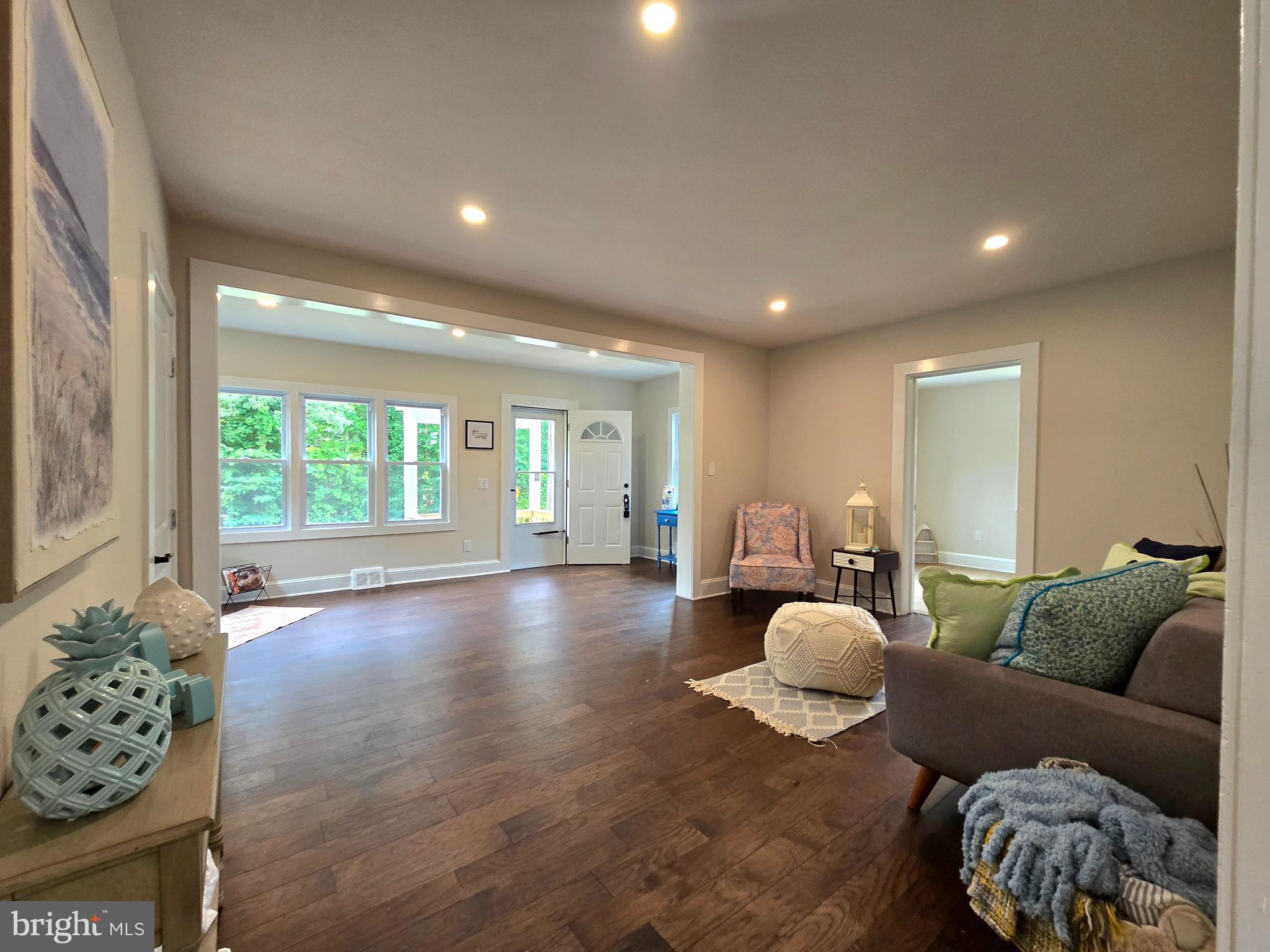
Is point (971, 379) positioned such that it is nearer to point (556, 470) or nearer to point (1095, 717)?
point (556, 470)

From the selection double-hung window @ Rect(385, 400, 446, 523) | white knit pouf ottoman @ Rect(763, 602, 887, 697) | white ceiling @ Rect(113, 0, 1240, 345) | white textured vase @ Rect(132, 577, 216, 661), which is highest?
white ceiling @ Rect(113, 0, 1240, 345)

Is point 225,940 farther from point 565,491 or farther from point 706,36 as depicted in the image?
point 565,491

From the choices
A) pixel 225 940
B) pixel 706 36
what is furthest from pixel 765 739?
pixel 706 36

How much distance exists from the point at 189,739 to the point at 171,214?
9.58 feet

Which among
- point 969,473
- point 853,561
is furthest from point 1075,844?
point 969,473

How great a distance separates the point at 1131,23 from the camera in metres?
1.52

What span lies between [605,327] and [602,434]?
2.70 meters

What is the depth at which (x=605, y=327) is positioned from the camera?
437 centimetres

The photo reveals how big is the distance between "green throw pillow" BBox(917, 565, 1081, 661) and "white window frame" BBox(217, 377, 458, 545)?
16.9ft

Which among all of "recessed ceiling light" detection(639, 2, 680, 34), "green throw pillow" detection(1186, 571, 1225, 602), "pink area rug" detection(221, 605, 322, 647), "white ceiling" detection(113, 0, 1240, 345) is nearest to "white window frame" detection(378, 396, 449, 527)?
"pink area rug" detection(221, 605, 322, 647)

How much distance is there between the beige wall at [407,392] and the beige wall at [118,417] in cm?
312

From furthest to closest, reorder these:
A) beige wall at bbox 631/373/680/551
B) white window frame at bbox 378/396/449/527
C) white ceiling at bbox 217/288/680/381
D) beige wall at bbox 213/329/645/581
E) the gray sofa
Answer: beige wall at bbox 631/373/680/551, white window frame at bbox 378/396/449/527, beige wall at bbox 213/329/645/581, white ceiling at bbox 217/288/680/381, the gray sofa

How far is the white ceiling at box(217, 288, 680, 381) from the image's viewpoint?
3.66 metres

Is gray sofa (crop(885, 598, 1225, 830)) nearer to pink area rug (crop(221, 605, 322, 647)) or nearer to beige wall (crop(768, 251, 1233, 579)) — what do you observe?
beige wall (crop(768, 251, 1233, 579))
